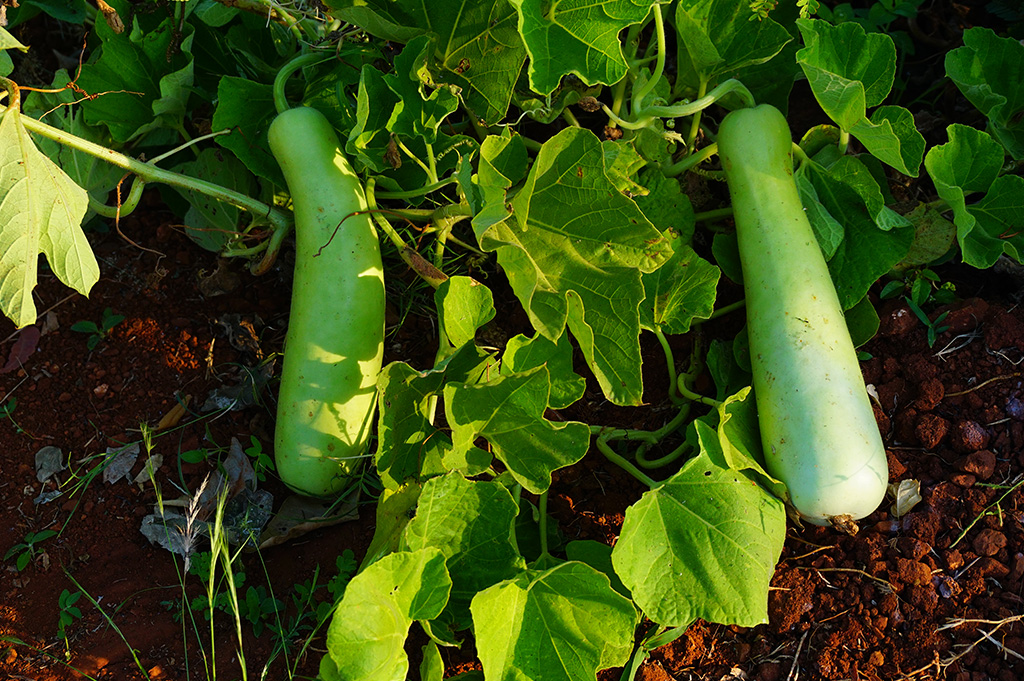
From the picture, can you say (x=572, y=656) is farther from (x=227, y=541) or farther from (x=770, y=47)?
(x=770, y=47)

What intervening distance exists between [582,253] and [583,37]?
0.45 meters

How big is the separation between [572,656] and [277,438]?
85cm

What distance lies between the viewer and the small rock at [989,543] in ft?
5.85

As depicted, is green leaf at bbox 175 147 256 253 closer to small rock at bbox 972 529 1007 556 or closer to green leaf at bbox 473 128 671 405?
green leaf at bbox 473 128 671 405

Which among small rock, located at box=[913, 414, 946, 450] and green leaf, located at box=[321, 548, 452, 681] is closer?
green leaf, located at box=[321, 548, 452, 681]

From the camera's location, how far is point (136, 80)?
2127mm

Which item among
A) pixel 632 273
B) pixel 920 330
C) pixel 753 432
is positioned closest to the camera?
pixel 632 273

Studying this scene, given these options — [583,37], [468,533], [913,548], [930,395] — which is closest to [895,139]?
[930,395]

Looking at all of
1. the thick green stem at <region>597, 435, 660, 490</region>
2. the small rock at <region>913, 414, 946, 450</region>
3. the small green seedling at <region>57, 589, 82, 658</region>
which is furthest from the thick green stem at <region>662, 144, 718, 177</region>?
the small green seedling at <region>57, 589, 82, 658</region>

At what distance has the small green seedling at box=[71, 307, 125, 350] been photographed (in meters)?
2.27

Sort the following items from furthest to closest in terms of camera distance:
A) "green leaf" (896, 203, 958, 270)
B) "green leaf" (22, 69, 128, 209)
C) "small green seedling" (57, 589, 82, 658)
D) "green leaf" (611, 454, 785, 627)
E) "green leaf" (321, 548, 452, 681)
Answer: "green leaf" (22, 69, 128, 209) < "green leaf" (896, 203, 958, 270) < "small green seedling" (57, 589, 82, 658) < "green leaf" (611, 454, 785, 627) < "green leaf" (321, 548, 452, 681)

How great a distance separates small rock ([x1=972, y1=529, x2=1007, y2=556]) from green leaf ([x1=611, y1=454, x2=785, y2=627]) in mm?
443

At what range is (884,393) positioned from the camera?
2037 millimetres

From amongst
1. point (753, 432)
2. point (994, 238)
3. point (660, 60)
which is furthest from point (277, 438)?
point (994, 238)
